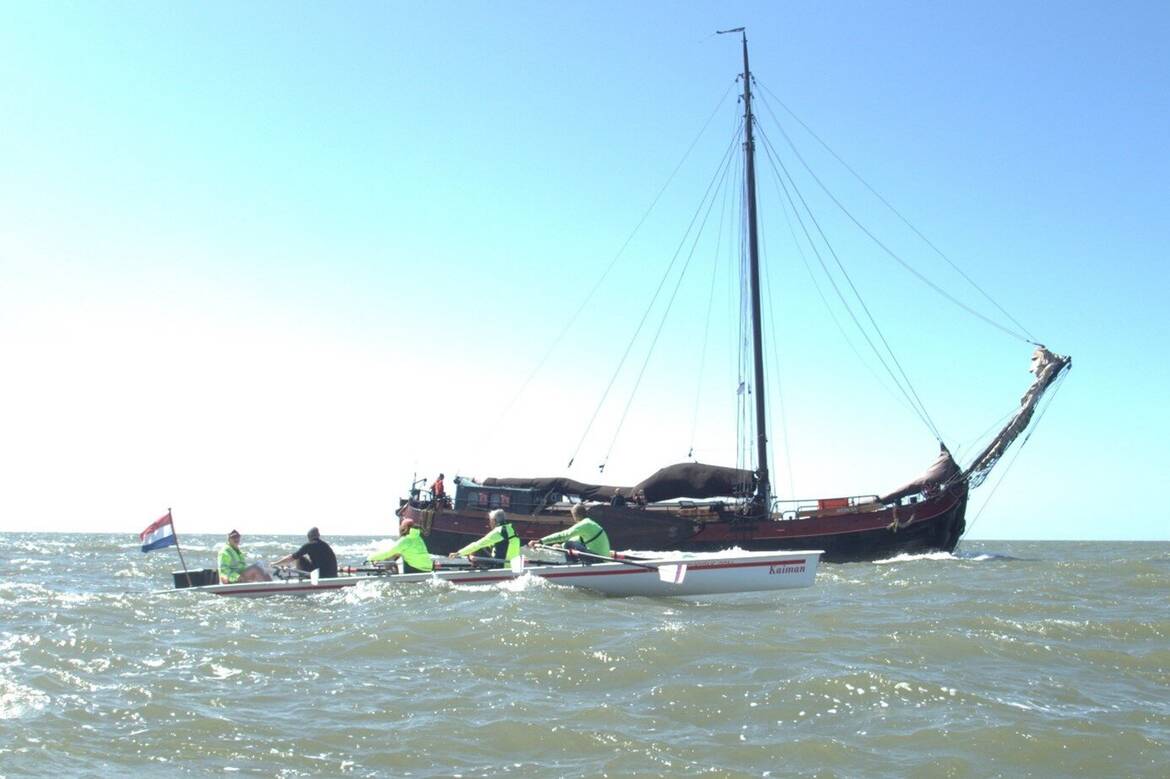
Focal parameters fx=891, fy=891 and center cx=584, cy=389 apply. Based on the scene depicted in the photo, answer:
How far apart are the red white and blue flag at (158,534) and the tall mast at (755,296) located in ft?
62.5

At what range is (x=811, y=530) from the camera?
95.4 feet

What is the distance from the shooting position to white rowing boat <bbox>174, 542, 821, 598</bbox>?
1516 cm

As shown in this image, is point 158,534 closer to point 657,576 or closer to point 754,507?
point 657,576

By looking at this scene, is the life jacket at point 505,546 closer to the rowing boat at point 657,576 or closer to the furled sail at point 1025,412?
the rowing boat at point 657,576

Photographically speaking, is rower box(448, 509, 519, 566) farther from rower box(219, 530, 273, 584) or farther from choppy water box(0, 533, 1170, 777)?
rower box(219, 530, 273, 584)

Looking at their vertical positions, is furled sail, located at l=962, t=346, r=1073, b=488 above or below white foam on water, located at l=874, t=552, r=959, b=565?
above

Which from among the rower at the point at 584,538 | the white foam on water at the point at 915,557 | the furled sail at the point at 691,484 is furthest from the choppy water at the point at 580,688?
the furled sail at the point at 691,484

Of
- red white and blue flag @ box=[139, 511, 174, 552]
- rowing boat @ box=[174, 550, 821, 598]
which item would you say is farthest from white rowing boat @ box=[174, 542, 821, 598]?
red white and blue flag @ box=[139, 511, 174, 552]

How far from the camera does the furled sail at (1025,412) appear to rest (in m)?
30.4

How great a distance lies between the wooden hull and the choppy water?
1393 centimetres

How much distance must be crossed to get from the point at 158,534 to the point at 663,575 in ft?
33.6

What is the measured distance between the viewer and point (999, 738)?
22.7ft

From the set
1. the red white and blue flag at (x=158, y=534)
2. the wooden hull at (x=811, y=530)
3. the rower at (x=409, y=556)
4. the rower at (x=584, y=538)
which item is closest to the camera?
the rower at (x=584, y=538)

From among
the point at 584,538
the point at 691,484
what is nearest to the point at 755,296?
the point at 691,484
